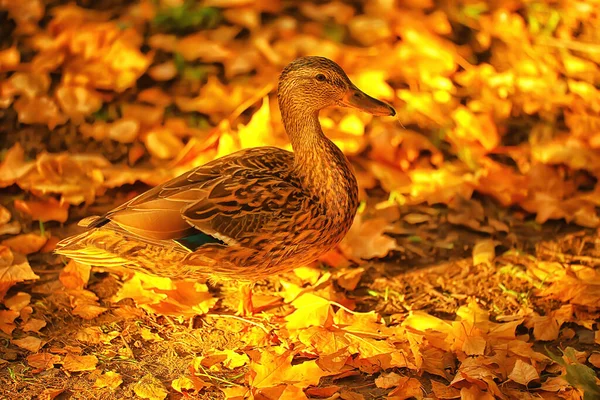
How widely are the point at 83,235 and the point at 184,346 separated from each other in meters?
0.65

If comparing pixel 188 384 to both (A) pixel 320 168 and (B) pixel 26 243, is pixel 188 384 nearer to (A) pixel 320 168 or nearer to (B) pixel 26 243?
(A) pixel 320 168

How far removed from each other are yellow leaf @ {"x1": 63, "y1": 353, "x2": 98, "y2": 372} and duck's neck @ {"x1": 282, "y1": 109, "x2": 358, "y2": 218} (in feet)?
3.75

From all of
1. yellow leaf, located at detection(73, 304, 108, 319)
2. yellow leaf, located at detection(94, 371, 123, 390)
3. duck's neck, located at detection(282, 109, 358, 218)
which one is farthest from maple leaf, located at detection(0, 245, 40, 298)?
duck's neck, located at detection(282, 109, 358, 218)

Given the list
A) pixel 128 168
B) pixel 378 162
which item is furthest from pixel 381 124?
pixel 128 168

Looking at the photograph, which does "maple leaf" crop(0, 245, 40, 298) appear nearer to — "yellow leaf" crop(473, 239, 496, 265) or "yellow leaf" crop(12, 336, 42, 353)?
"yellow leaf" crop(12, 336, 42, 353)

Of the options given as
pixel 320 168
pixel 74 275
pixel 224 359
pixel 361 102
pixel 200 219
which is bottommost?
pixel 224 359

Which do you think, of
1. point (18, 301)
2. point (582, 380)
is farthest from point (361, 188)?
point (582, 380)

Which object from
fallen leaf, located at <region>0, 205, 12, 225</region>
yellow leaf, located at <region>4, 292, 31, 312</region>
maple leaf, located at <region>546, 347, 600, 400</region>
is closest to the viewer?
maple leaf, located at <region>546, 347, 600, 400</region>

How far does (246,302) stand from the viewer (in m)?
3.90

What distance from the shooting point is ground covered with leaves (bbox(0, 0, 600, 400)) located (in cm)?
351

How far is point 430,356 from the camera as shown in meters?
3.56

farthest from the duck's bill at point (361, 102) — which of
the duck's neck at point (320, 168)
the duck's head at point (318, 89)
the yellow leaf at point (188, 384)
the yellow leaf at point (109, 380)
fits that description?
the yellow leaf at point (109, 380)

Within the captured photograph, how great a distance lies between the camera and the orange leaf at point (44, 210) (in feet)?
14.5

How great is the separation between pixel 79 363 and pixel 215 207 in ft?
2.73
